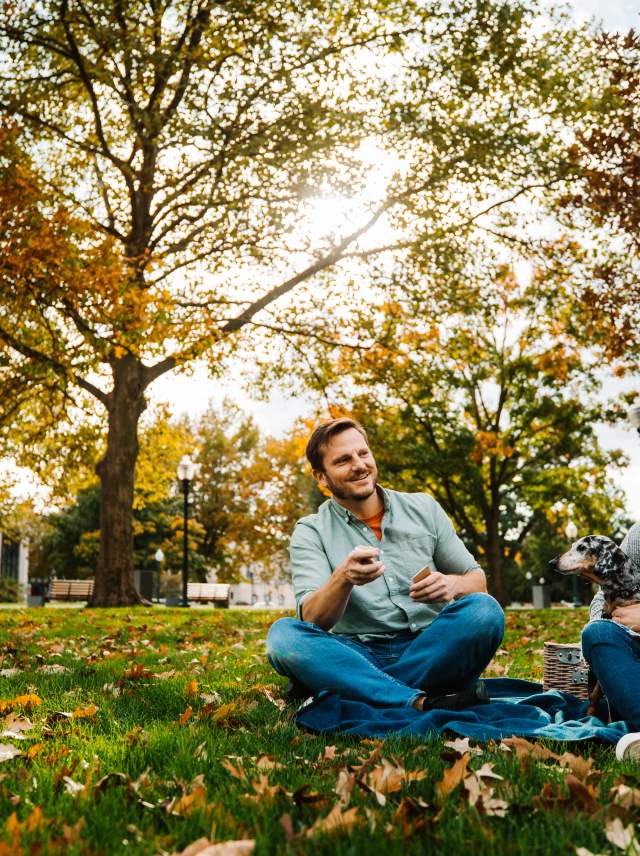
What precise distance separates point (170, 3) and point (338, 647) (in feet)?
44.9

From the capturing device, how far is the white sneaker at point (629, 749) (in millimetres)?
2895

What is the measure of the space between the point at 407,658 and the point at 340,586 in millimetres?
526

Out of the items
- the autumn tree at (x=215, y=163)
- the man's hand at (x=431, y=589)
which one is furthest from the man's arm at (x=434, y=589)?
the autumn tree at (x=215, y=163)

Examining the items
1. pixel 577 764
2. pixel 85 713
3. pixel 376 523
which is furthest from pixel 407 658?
pixel 85 713

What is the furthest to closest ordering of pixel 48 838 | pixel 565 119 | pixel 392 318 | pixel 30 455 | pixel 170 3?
pixel 30 455, pixel 392 318, pixel 565 119, pixel 170 3, pixel 48 838

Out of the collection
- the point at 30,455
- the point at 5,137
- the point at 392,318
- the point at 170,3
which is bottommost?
the point at 30,455

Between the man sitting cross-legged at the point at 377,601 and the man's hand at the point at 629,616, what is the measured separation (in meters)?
0.52

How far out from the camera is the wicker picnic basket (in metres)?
4.40

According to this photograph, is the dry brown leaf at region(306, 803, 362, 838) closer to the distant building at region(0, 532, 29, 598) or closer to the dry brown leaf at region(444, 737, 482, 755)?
the dry brown leaf at region(444, 737, 482, 755)

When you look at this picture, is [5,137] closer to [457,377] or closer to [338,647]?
[338,647]

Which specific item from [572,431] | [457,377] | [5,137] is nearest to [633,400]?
[572,431]

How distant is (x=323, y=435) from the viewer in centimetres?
429

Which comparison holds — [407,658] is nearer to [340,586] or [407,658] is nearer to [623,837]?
[340,586]

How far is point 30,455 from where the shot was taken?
790 inches
